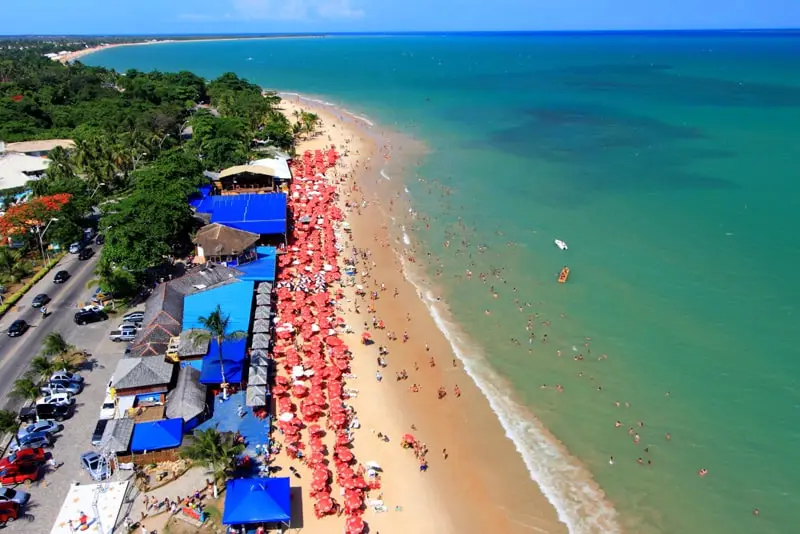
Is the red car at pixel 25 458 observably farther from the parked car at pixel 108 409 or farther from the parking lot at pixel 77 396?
the parked car at pixel 108 409

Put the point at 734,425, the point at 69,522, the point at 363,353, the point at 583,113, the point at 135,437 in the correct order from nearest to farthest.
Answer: the point at 69,522, the point at 135,437, the point at 734,425, the point at 363,353, the point at 583,113

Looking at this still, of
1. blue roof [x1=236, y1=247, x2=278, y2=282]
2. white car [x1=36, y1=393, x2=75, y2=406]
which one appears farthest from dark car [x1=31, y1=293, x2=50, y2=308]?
blue roof [x1=236, y1=247, x2=278, y2=282]

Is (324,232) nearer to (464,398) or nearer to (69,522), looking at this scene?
(464,398)

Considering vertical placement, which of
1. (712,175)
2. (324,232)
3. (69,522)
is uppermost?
(712,175)

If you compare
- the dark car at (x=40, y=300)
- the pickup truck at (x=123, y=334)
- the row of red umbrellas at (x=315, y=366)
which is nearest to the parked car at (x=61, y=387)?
the pickup truck at (x=123, y=334)

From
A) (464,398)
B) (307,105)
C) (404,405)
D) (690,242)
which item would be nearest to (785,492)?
(464,398)

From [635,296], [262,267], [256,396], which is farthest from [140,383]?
[635,296]

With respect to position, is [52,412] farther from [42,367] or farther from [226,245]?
[226,245]
